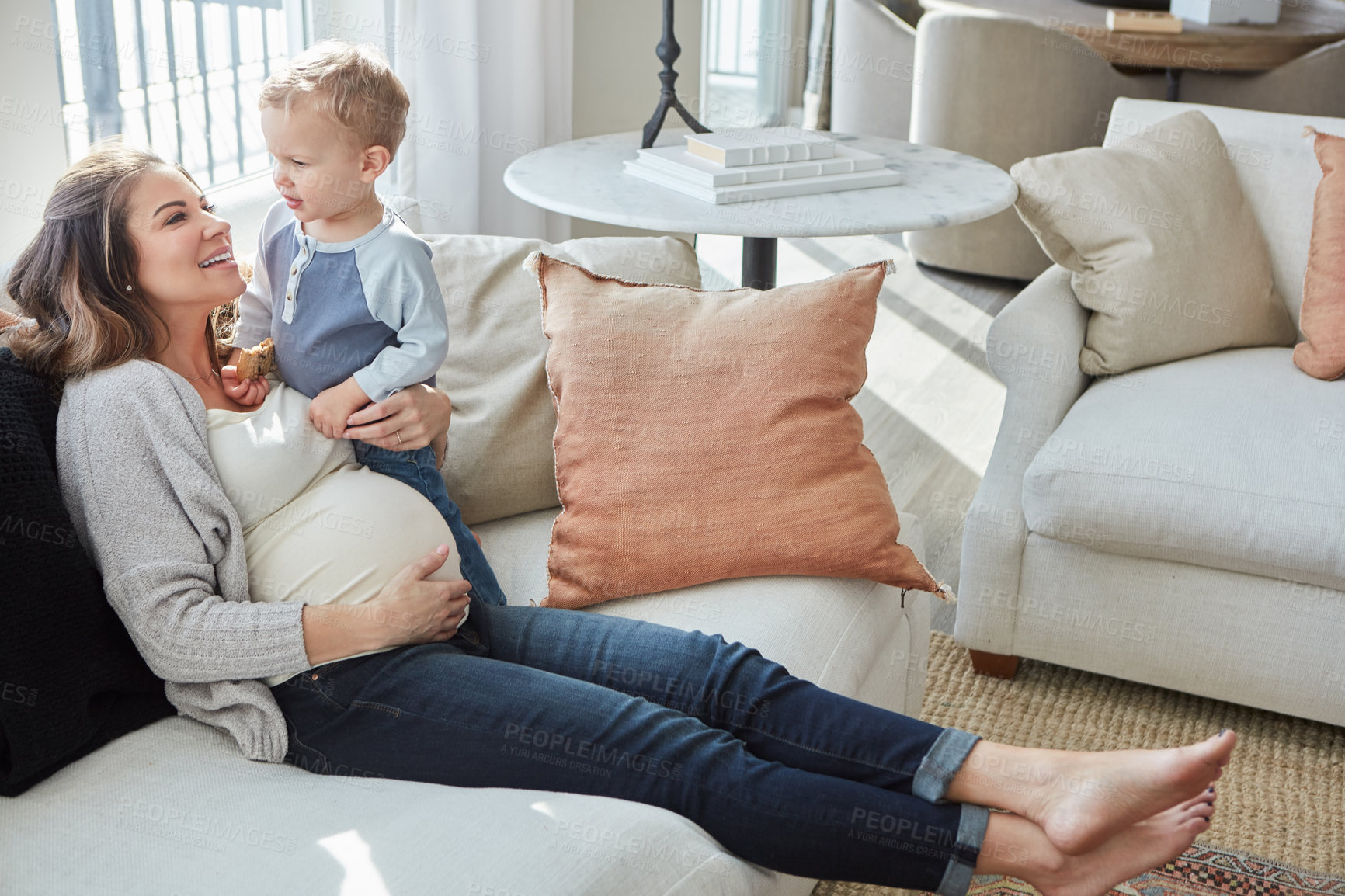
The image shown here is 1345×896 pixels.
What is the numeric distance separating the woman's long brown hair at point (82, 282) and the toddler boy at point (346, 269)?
0.15 m

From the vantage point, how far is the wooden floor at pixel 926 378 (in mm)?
2668

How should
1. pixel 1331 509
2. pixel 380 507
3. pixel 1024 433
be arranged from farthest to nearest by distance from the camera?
1. pixel 1024 433
2. pixel 1331 509
3. pixel 380 507

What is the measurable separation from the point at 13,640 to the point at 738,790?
0.69m

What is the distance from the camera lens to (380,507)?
4.30 feet

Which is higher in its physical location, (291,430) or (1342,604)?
(291,430)

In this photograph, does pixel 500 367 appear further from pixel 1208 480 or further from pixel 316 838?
pixel 1208 480

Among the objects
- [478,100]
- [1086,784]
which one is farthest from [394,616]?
[478,100]

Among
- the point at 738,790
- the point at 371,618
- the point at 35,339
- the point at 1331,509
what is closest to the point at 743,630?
the point at 738,790

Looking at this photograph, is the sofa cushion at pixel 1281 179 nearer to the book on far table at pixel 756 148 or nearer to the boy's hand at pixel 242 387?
the book on far table at pixel 756 148

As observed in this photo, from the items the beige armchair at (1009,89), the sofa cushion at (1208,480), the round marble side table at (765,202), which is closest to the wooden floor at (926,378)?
the beige armchair at (1009,89)

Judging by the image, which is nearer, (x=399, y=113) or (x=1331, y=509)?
(x=399, y=113)

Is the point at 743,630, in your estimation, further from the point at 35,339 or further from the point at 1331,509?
the point at 1331,509

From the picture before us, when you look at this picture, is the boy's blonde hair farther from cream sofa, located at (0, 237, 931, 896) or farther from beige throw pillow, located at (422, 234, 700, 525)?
cream sofa, located at (0, 237, 931, 896)

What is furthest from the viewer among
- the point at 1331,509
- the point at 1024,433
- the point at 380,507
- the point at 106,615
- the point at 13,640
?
the point at 1024,433
